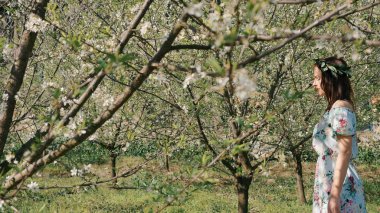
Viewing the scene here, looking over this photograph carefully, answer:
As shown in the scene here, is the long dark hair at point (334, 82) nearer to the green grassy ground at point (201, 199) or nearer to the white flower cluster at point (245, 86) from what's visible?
the white flower cluster at point (245, 86)

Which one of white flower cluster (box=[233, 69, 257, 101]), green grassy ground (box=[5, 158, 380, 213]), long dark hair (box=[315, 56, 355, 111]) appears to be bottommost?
white flower cluster (box=[233, 69, 257, 101])

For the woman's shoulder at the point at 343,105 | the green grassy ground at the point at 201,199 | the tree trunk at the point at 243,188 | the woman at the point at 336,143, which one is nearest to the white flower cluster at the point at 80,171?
the woman at the point at 336,143

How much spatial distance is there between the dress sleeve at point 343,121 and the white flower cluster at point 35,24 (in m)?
2.33

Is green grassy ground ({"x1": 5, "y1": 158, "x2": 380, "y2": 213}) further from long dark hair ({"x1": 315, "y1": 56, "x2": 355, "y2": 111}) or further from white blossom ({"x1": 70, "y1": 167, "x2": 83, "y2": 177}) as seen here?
white blossom ({"x1": 70, "y1": 167, "x2": 83, "y2": 177})

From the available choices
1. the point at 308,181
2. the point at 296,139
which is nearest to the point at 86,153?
the point at 308,181

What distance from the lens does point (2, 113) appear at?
2.77 meters

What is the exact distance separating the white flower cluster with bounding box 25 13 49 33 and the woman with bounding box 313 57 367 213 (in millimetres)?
1991

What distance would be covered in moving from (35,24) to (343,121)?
95.4 inches

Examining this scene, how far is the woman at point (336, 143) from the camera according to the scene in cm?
351

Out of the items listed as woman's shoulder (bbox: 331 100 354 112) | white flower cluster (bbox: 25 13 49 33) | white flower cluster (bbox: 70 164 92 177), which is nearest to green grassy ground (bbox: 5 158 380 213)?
woman's shoulder (bbox: 331 100 354 112)

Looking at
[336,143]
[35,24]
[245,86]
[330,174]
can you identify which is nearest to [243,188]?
[330,174]

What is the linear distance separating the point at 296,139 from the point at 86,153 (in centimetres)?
1711

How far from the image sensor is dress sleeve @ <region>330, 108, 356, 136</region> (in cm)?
354

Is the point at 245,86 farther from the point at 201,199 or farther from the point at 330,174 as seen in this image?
the point at 201,199
